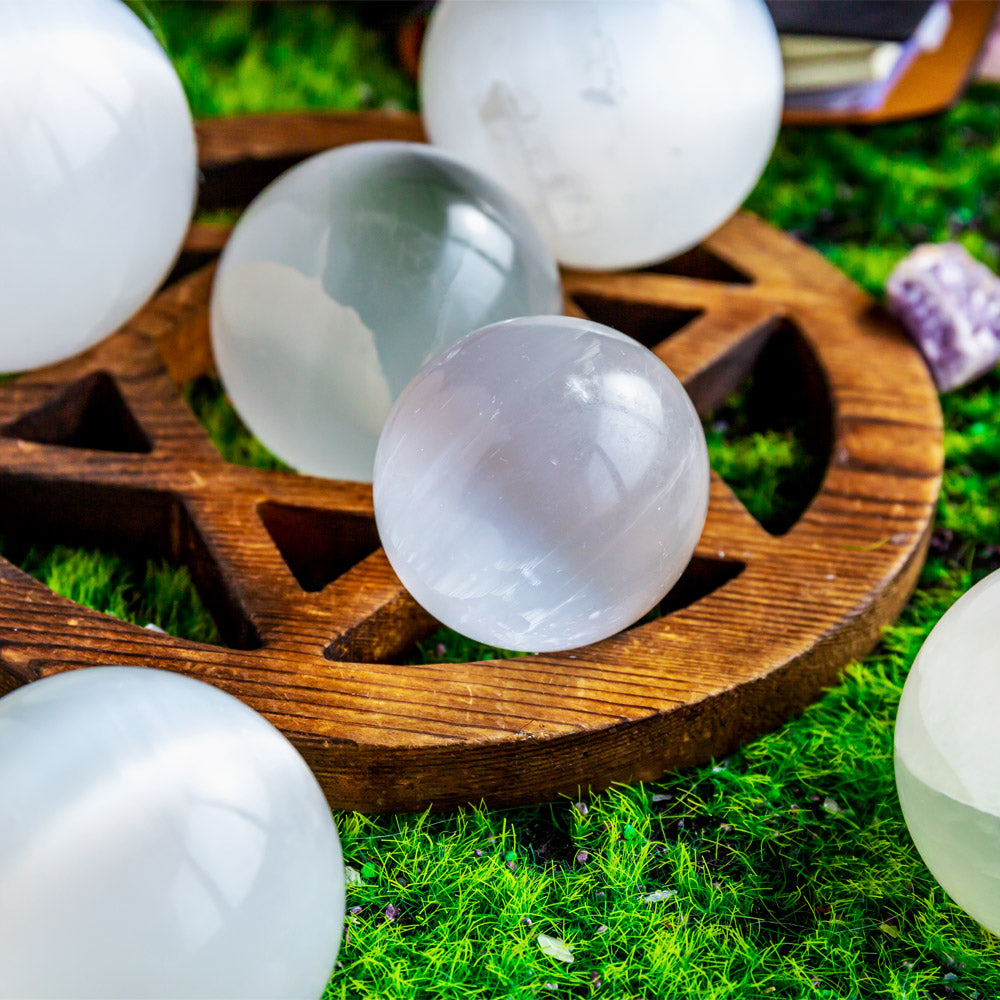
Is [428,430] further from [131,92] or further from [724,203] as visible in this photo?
[724,203]

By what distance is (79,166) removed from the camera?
3.61 ft

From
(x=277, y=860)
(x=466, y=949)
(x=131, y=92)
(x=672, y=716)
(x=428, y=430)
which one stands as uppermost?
(x=131, y=92)

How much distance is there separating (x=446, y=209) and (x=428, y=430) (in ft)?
0.93

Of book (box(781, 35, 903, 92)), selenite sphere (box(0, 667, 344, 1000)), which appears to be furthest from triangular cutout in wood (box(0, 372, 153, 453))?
book (box(781, 35, 903, 92))

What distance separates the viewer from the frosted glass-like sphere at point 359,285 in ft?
3.63

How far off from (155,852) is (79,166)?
0.67m

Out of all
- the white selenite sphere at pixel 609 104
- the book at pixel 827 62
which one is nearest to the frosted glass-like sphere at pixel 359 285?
the white selenite sphere at pixel 609 104

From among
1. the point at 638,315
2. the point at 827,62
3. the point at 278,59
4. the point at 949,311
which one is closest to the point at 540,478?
the point at 638,315

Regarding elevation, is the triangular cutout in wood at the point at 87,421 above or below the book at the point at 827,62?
below

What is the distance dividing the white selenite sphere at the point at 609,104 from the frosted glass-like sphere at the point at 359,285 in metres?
0.16

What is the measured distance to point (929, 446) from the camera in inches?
51.1

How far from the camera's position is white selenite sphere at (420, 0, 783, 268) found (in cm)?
128

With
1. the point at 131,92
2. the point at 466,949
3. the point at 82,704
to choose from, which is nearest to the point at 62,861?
the point at 82,704

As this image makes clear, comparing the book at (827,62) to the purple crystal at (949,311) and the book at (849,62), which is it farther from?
the purple crystal at (949,311)
